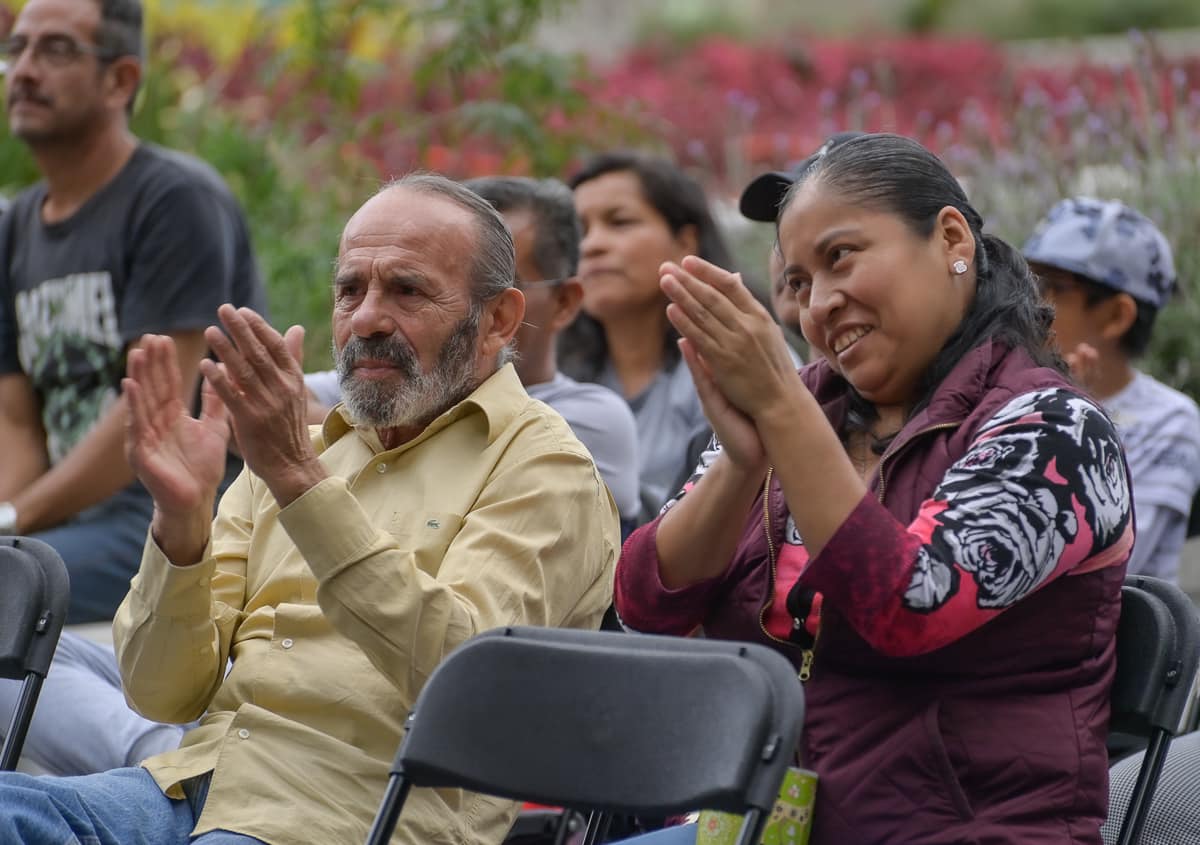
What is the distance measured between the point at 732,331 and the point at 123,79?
324 centimetres

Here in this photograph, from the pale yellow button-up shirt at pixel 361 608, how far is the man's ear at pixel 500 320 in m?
0.08

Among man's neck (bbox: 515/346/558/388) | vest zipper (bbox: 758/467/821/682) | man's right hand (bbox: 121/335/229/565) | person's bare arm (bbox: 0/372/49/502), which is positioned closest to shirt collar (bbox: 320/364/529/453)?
man's right hand (bbox: 121/335/229/565)

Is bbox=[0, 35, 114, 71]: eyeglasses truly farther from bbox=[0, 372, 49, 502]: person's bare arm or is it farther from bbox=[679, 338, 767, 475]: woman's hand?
bbox=[679, 338, 767, 475]: woman's hand

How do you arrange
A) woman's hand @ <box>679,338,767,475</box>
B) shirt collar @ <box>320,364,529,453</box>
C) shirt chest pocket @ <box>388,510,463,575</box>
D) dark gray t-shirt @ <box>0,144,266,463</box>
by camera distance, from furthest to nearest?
dark gray t-shirt @ <box>0,144,266,463</box>, shirt collar @ <box>320,364,529,453</box>, shirt chest pocket @ <box>388,510,463,575</box>, woman's hand @ <box>679,338,767,475</box>

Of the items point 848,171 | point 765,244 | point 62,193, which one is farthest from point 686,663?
point 765,244

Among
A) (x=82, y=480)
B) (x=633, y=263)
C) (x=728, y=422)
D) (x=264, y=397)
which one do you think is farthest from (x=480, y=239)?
(x=82, y=480)

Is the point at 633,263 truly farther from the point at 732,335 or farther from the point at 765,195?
the point at 732,335

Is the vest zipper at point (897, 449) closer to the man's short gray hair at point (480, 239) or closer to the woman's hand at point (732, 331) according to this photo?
the woman's hand at point (732, 331)

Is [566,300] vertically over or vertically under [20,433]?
over

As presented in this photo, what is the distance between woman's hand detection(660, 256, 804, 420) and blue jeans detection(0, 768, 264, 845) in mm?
1130

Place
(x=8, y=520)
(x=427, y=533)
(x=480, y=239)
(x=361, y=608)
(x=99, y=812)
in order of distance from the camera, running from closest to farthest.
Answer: (x=361, y=608), (x=99, y=812), (x=427, y=533), (x=480, y=239), (x=8, y=520)

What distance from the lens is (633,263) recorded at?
510 centimetres

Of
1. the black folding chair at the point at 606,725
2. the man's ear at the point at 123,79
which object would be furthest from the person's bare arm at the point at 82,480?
the black folding chair at the point at 606,725

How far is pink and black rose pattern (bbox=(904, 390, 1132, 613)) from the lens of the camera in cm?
245
